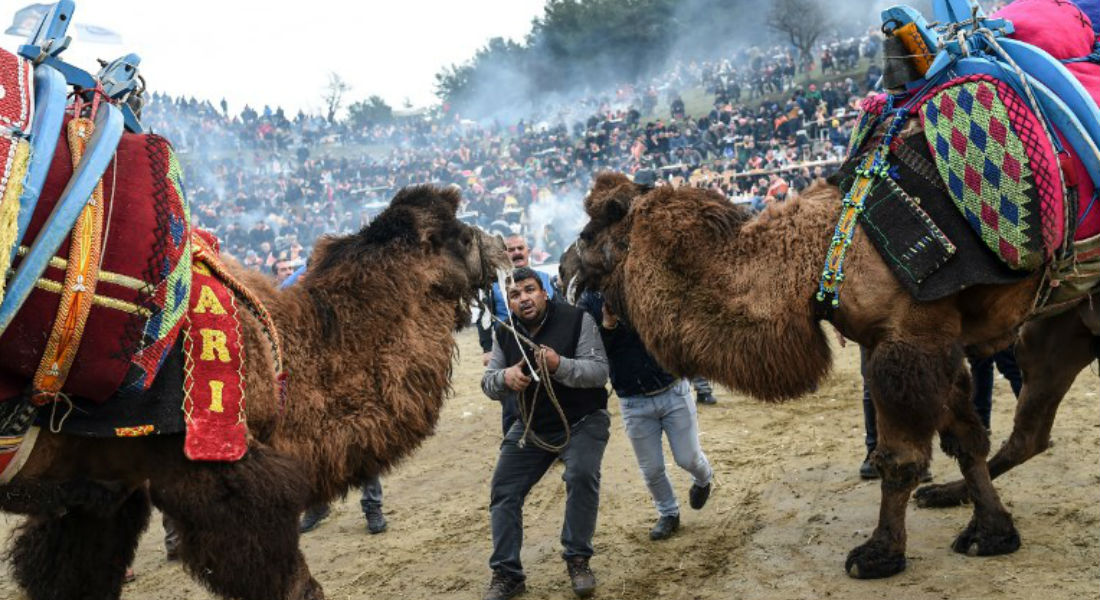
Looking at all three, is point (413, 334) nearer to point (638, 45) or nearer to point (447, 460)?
point (447, 460)

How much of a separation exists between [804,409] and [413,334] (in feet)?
18.5

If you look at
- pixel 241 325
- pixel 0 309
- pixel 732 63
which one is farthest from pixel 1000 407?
pixel 732 63

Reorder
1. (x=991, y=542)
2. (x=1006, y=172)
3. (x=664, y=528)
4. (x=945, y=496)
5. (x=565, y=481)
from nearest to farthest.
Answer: (x=1006, y=172) < (x=991, y=542) < (x=565, y=481) < (x=945, y=496) < (x=664, y=528)

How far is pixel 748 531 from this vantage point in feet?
18.4

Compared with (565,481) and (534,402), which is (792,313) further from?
(565,481)

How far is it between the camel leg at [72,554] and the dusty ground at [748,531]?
2002mm

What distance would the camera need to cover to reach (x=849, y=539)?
5219 millimetres

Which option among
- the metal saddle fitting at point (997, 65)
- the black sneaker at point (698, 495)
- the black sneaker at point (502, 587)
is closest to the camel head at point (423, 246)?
the black sneaker at point (502, 587)

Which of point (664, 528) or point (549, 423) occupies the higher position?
point (549, 423)

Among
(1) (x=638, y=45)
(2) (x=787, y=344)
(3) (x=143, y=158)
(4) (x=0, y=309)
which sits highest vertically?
(1) (x=638, y=45)

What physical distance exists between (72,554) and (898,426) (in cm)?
367

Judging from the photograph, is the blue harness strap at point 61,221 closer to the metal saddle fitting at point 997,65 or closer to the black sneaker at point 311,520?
the metal saddle fitting at point 997,65

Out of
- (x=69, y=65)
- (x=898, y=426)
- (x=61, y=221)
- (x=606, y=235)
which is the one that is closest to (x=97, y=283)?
(x=61, y=221)

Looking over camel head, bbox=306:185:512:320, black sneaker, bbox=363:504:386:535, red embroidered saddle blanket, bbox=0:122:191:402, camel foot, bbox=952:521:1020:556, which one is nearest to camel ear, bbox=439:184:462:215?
camel head, bbox=306:185:512:320
